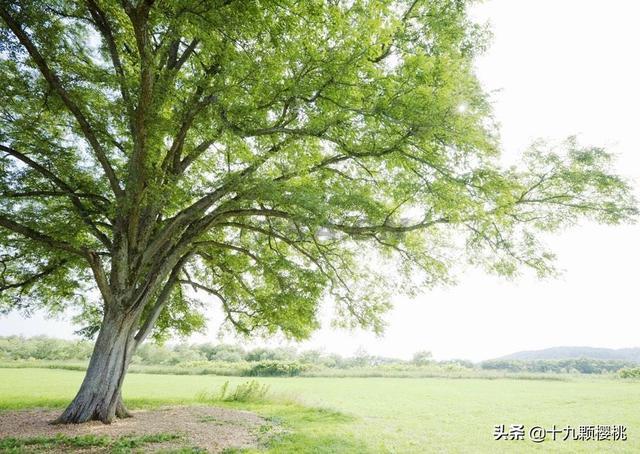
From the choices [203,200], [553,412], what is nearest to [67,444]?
[203,200]

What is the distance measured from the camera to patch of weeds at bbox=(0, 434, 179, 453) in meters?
6.55

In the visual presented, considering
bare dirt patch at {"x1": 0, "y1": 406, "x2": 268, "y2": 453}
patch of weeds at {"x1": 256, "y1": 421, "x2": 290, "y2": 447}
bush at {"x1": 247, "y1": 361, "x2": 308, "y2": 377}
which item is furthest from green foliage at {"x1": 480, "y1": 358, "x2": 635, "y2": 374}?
bare dirt patch at {"x1": 0, "y1": 406, "x2": 268, "y2": 453}

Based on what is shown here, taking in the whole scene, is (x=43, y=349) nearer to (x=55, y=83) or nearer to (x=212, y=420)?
(x=212, y=420)

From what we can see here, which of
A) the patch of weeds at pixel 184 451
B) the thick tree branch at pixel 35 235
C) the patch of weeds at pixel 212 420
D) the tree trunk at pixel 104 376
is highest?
the thick tree branch at pixel 35 235

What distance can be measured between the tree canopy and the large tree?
4 centimetres

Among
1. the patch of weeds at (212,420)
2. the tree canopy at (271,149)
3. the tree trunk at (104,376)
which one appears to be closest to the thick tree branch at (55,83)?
the tree canopy at (271,149)

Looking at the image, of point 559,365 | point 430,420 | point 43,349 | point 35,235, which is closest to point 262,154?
point 35,235

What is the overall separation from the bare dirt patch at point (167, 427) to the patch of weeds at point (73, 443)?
28 centimetres

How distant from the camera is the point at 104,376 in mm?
9039

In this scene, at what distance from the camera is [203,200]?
9.41m

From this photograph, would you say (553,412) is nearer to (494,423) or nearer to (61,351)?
(494,423)

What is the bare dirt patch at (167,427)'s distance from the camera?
300 inches

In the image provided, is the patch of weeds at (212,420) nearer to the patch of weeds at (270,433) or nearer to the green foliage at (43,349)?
the patch of weeds at (270,433)

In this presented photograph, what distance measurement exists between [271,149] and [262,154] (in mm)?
614
